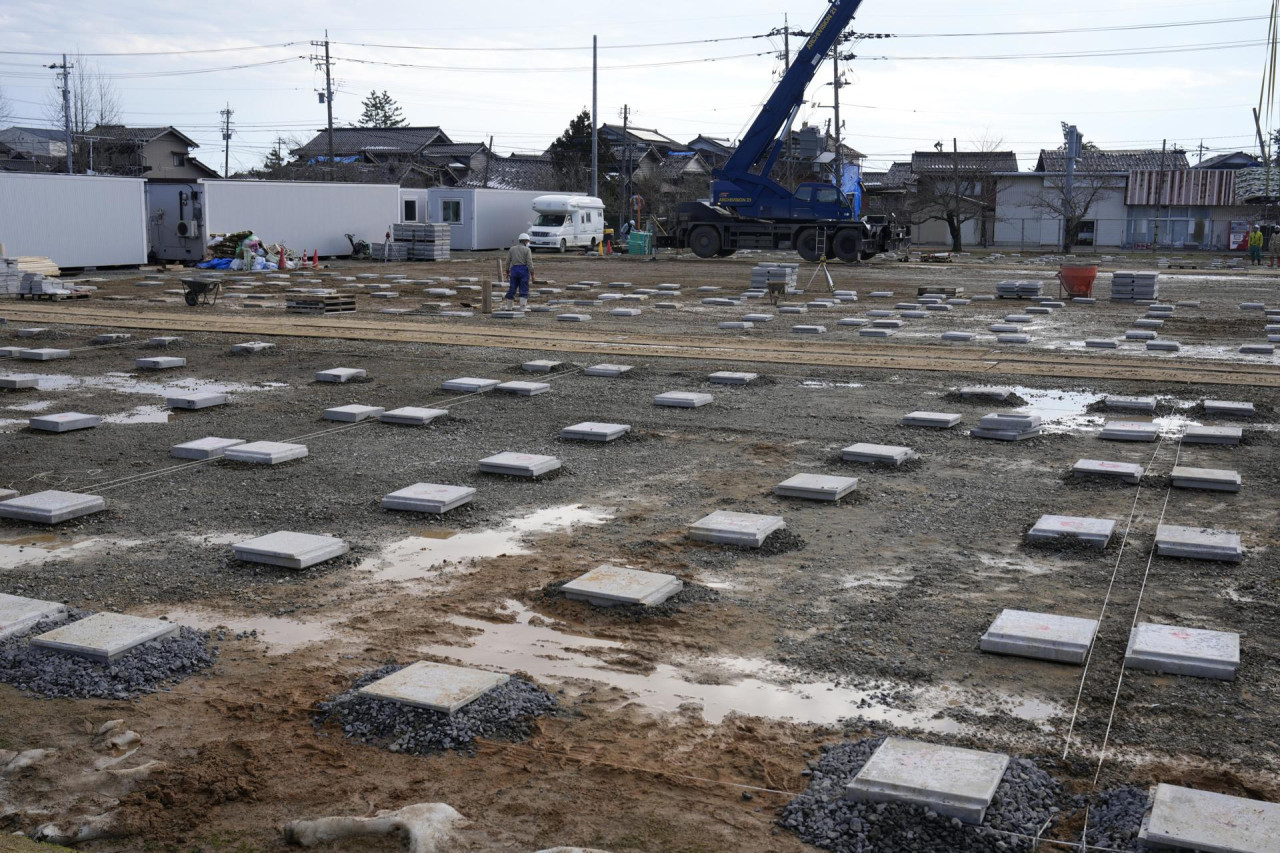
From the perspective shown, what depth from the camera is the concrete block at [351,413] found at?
1007 cm

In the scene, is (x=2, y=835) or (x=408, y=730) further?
(x=408, y=730)

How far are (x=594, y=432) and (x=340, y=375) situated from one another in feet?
13.9

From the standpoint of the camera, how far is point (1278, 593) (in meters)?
5.68

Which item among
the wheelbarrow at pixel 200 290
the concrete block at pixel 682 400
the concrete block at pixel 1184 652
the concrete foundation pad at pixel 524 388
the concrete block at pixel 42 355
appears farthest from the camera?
the wheelbarrow at pixel 200 290

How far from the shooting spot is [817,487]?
7.49 m

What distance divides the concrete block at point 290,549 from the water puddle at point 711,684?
1302mm

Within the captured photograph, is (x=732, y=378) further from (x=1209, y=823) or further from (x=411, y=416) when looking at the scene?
(x=1209, y=823)

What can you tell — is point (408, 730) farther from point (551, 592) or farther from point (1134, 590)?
point (1134, 590)

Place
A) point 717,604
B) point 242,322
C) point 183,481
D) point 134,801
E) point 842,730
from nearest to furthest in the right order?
point 134,801, point 842,730, point 717,604, point 183,481, point 242,322

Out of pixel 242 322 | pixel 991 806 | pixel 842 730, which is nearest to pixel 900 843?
pixel 991 806

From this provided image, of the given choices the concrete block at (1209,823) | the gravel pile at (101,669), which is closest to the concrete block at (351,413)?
the gravel pile at (101,669)

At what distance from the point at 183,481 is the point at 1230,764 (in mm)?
6620

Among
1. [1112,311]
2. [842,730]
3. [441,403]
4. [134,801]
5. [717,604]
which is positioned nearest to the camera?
[134,801]

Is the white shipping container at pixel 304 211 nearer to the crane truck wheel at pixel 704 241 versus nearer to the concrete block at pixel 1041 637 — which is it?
the crane truck wheel at pixel 704 241
